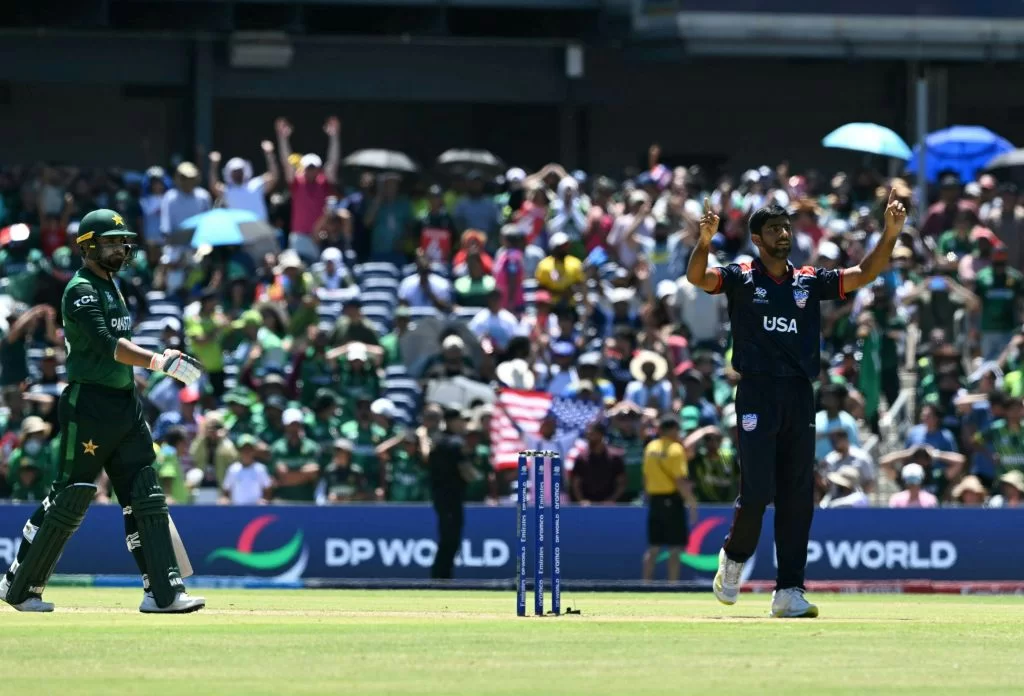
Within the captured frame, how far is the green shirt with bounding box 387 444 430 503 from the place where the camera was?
877 inches

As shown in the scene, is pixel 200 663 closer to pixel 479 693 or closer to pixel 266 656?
pixel 266 656

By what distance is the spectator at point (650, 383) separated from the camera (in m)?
22.7

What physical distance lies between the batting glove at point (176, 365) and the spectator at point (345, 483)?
426 inches

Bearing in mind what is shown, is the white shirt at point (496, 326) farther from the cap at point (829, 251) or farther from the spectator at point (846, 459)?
the spectator at point (846, 459)

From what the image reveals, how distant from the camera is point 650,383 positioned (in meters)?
22.9

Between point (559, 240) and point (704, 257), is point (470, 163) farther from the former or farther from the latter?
point (704, 257)

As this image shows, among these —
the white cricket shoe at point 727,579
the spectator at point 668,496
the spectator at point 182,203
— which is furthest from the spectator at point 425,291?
the white cricket shoe at point 727,579

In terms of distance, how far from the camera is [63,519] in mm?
11578

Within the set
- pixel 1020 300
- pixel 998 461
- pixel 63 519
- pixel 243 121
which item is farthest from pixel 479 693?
pixel 243 121

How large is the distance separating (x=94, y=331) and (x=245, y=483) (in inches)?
418

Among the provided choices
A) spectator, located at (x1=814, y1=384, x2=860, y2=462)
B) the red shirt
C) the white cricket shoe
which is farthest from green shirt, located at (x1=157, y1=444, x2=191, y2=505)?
the white cricket shoe

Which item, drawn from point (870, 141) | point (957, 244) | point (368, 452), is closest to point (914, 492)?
point (957, 244)

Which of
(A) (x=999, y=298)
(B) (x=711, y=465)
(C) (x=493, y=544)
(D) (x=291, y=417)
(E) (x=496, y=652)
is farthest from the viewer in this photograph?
(A) (x=999, y=298)

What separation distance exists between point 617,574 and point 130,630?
36.9 ft
